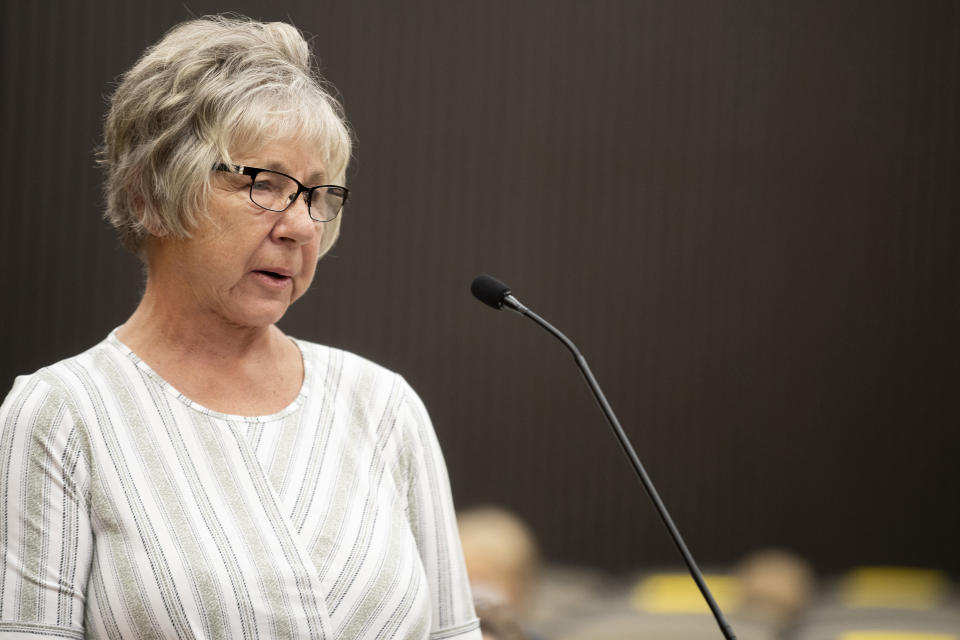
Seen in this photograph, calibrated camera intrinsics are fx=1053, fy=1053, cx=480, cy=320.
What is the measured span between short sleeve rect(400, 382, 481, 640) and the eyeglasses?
0.98ft

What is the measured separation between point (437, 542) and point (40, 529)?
19.2 inches

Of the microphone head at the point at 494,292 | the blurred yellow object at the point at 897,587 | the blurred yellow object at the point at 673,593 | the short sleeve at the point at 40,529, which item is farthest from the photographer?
the blurred yellow object at the point at 897,587

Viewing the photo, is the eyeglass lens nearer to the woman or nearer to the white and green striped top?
the woman

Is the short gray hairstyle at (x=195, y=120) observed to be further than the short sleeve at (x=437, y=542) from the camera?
No

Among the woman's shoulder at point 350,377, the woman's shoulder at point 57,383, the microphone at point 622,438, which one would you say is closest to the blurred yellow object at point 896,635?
the microphone at point 622,438

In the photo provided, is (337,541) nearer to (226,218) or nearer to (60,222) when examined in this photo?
(226,218)

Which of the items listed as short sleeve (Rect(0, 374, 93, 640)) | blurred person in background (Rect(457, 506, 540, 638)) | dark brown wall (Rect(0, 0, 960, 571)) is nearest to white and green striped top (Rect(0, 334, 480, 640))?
short sleeve (Rect(0, 374, 93, 640))

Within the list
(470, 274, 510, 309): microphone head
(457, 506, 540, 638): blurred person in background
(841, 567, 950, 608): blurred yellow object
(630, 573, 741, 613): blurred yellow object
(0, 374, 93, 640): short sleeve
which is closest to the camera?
(0, 374, 93, 640): short sleeve

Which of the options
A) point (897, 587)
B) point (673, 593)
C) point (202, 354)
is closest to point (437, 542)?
point (202, 354)

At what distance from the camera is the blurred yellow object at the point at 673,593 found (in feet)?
10.4

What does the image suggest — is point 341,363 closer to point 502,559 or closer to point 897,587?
point 502,559

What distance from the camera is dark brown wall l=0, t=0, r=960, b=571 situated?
3.01 metres

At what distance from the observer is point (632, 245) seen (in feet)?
10.7

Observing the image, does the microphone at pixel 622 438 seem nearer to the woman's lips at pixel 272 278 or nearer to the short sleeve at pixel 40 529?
the woman's lips at pixel 272 278
